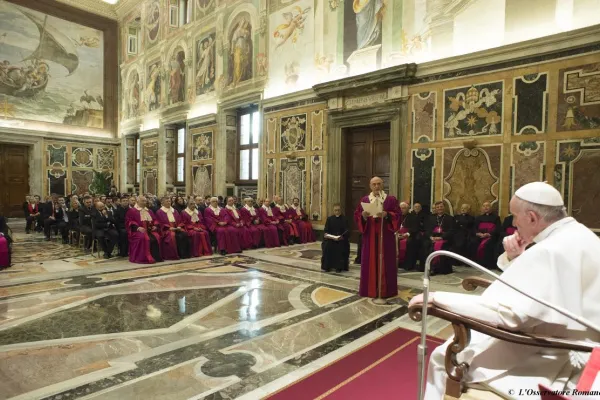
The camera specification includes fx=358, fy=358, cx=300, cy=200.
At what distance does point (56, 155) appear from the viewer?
17.5 meters

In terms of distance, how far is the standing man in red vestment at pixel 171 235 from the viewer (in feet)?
26.2

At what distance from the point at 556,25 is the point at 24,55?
20.2 meters

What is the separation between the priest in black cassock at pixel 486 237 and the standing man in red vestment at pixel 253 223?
517 centimetres

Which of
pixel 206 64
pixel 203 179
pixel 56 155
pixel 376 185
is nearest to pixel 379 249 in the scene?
pixel 376 185

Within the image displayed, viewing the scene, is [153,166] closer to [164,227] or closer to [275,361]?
[164,227]

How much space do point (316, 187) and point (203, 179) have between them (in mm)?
6136

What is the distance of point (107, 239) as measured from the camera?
26.9ft

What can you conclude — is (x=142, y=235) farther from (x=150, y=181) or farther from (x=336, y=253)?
(x=150, y=181)

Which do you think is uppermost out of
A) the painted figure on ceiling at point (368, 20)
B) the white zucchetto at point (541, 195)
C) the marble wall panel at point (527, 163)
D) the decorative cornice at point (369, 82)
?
the painted figure on ceiling at point (368, 20)

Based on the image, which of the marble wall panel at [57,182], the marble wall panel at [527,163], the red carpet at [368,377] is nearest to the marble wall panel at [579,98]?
the marble wall panel at [527,163]

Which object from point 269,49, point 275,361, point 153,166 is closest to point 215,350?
point 275,361

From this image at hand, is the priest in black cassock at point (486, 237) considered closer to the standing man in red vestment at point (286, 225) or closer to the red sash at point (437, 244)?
the red sash at point (437, 244)

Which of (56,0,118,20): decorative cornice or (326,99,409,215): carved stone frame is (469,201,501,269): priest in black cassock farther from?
(56,0,118,20): decorative cornice

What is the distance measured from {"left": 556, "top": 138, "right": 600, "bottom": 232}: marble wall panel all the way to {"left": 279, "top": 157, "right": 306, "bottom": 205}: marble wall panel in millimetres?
6513
